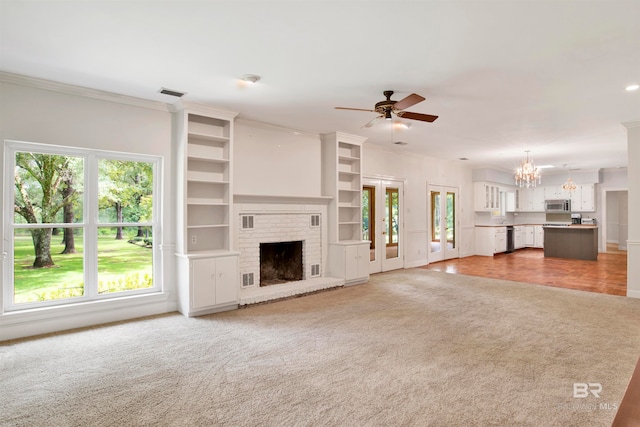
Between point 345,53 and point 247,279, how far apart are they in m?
3.63

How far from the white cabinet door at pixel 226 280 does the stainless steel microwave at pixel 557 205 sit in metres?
11.8

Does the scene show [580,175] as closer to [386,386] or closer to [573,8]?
[573,8]

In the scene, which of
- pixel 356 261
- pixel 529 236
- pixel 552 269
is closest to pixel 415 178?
pixel 356 261

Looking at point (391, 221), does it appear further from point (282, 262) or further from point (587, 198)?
point (587, 198)

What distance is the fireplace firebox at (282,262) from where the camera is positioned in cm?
601

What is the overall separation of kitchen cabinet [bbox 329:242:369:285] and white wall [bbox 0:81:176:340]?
2.78 meters

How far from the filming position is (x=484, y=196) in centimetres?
1057

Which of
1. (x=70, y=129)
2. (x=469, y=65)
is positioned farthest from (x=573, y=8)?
(x=70, y=129)

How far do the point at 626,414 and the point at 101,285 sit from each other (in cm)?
495

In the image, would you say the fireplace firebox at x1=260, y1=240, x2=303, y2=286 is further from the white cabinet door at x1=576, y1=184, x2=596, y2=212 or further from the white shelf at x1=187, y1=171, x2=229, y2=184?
the white cabinet door at x1=576, y1=184, x2=596, y2=212

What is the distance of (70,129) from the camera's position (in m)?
4.06

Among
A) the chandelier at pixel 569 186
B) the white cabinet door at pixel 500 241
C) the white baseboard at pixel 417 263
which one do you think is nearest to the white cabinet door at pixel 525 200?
the chandelier at pixel 569 186

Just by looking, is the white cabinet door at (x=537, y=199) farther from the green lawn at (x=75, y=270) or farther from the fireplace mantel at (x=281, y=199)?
the green lawn at (x=75, y=270)

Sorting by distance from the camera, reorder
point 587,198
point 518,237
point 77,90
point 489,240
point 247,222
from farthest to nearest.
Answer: point 518,237 < point 587,198 < point 489,240 < point 247,222 < point 77,90
